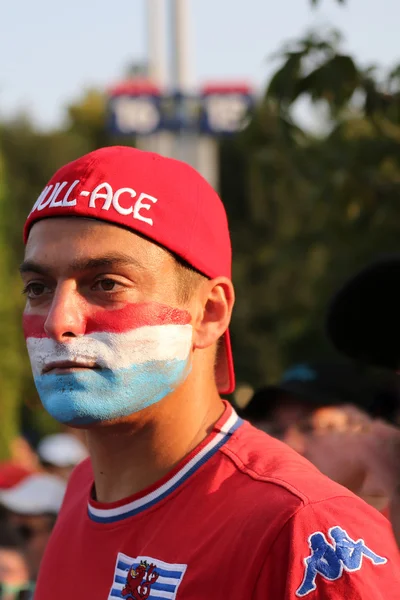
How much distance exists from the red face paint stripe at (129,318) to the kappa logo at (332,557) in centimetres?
66

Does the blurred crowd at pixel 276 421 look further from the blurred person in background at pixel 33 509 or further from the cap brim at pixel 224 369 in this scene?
the cap brim at pixel 224 369

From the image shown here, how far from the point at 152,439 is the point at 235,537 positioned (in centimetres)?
40

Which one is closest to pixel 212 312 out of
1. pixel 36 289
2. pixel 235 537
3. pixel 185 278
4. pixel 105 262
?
pixel 185 278

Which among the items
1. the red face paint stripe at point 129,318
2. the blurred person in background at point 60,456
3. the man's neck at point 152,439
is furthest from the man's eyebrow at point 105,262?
the blurred person in background at point 60,456

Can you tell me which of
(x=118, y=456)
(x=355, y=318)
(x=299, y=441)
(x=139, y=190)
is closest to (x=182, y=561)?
(x=118, y=456)

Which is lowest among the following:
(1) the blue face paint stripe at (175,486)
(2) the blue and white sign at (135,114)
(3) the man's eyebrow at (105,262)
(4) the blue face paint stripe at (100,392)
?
(1) the blue face paint stripe at (175,486)

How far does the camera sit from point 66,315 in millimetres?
2492

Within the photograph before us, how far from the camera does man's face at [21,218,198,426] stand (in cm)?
250

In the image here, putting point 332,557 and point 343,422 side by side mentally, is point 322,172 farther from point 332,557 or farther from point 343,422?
point 332,557

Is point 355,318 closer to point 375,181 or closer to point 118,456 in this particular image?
point 118,456

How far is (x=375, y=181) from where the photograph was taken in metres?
5.19

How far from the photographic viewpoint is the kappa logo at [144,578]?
2.34 meters

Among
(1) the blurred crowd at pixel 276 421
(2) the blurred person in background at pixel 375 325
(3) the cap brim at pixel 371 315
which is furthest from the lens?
A: (1) the blurred crowd at pixel 276 421

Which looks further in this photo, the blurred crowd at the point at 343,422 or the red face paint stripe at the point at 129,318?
the blurred crowd at the point at 343,422
